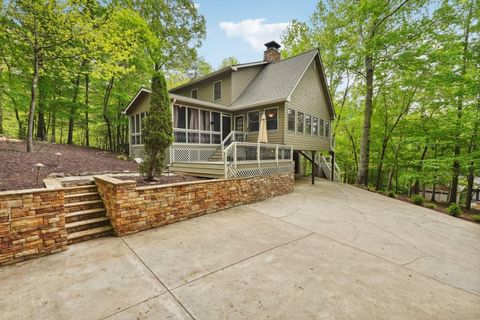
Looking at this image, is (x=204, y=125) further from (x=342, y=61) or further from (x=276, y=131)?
(x=342, y=61)

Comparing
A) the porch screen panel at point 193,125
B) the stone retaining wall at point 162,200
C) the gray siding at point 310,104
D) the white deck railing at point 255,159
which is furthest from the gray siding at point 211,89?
the stone retaining wall at point 162,200

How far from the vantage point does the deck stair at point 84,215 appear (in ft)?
12.9

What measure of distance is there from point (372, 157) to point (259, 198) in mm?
16062

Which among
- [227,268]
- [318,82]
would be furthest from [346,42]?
[227,268]

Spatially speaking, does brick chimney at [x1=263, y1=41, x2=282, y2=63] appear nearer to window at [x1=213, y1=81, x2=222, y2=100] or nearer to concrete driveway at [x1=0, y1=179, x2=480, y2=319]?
window at [x1=213, y1=81, x2=222, y2=100]

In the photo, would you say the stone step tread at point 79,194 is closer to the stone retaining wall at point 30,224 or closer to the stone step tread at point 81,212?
the stone step tread at point 81,212

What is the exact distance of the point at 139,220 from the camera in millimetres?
4430

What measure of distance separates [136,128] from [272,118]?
27.3ft

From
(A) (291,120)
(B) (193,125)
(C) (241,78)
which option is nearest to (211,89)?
(C) (241,78)

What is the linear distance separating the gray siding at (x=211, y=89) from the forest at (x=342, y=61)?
3.41m

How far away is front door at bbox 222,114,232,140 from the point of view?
12.0m

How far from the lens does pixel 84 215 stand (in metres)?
4.26

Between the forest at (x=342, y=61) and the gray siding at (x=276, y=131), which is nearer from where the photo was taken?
the forest at (x=342, y=61)

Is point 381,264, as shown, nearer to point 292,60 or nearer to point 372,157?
point 292,60
